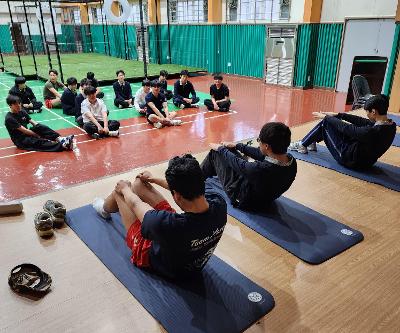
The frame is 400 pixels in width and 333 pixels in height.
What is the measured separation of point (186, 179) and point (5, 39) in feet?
72.1

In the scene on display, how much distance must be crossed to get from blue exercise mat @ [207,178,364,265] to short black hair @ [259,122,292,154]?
26.5 inches

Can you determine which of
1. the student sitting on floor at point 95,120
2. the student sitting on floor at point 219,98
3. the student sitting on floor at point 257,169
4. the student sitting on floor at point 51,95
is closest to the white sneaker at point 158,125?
the student sitting on floor at point 95,120

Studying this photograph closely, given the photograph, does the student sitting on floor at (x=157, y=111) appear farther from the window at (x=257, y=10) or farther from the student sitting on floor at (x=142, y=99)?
the window at (x=257, y=10)

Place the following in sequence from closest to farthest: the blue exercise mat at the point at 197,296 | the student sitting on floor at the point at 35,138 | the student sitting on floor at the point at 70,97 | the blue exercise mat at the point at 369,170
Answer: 1. the blue exercise mat at the point at 197,296
2. the blue exercise mat at the point at 369,170
3. the student sitting on floor at the point at 35,138
4. the student sitting on floor at the point at 70,97

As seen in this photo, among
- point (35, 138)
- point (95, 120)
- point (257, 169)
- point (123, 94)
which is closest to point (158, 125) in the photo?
point (95, 120)

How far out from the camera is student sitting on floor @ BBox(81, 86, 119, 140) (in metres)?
6.00

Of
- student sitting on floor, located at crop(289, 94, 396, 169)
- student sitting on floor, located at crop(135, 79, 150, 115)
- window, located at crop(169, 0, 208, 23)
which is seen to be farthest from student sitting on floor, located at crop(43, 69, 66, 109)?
window, located at crop(169, 0, 208, 23)

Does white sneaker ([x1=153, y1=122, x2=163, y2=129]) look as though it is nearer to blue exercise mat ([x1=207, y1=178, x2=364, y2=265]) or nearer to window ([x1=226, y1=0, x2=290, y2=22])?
blue exercise mat ([x1=207, y1=178, x2=364, y2=265])

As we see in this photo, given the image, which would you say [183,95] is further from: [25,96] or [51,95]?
[25,96]

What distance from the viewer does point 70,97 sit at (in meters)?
7.21

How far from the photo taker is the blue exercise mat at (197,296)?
190 cm

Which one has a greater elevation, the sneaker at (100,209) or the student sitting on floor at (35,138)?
the sneaker at (100,209)

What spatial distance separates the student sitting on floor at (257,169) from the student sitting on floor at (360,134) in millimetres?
1228

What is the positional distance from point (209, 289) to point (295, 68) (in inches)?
377
